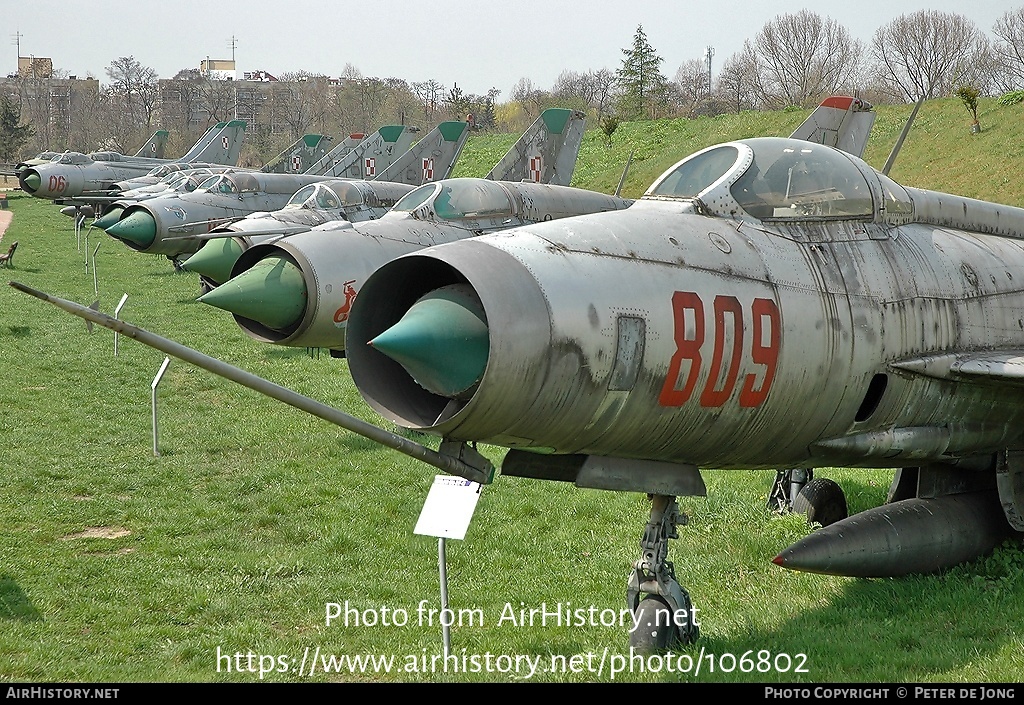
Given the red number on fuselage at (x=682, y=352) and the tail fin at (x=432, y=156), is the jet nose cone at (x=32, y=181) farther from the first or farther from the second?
the red number on fuselage at (x=682, y=352)

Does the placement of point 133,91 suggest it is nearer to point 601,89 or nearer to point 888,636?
point 601,89

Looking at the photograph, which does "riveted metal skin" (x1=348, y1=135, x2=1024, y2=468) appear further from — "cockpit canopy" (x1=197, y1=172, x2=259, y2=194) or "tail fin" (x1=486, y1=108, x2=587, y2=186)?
"cockpit canopy" (x1=197, y1=172, x2=259, y2=194)

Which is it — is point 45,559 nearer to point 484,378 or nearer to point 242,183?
point 484,378

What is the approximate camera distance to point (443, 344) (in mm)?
4461

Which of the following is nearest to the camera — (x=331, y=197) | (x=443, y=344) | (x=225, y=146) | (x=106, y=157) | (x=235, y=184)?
(x=443, y=344)

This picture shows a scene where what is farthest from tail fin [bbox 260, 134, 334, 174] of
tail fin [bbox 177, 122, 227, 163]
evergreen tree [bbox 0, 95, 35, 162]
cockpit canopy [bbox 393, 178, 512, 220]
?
evergreen tree [bbox 0, 95, 35, 162]

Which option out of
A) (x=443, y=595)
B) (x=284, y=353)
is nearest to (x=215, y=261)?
(x=284, y=353)

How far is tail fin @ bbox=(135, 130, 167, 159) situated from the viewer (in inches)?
2112

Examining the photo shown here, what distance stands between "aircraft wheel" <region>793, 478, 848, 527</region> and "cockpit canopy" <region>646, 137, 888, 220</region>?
3.34 m

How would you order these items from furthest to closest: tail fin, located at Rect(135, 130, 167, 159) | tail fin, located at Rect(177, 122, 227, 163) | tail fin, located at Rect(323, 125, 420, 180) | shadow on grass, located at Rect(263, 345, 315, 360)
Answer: tail fin, located at Rect(135, 130, 167, 159) < tail fin, located at Rect(177, 122, 227, 163) < tail fin, located at Rect(323, 125, 420, 180) < shadow on grass, located at Rect(263, 345, 315, 360)

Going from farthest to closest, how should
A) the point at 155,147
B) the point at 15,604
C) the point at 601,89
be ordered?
the point at 601,89 < the point at 155,147 < the point at 15,604

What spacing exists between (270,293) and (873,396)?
244 inches

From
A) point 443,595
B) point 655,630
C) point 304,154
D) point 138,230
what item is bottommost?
point 655,630

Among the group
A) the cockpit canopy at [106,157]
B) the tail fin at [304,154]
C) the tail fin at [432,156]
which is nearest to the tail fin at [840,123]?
the tail fin at [432,156]
